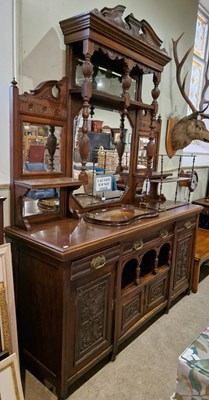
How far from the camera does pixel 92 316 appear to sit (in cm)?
168

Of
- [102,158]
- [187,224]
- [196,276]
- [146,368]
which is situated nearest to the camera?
[146,368]

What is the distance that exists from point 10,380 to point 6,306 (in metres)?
0.32

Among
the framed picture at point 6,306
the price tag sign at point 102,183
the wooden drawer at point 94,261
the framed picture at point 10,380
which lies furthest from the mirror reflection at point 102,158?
the framed picture at point 10,380

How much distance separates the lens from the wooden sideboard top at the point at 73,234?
1.44 meters

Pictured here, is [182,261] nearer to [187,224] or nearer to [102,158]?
[187,224]

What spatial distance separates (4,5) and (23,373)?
216 centimetres

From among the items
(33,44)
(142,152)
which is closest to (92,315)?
(142,152)

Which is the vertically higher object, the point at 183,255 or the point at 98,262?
the point at 98,262

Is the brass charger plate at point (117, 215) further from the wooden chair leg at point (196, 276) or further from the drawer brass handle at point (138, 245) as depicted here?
the wooden chair leg at point (196, 276)

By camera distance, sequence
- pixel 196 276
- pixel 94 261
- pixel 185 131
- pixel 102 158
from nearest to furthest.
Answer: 1. pixel 94 261
2. pixel 102 158
3. pixel 196 276
4. pixel 185 131

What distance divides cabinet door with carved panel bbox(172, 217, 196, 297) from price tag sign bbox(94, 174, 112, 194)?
2.31ft

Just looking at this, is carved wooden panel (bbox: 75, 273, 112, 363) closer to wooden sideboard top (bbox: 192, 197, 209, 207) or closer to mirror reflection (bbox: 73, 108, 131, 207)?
mirror reflection (bbox: 73, 108, 131, 207)

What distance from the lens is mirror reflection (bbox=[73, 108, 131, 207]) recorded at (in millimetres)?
2053

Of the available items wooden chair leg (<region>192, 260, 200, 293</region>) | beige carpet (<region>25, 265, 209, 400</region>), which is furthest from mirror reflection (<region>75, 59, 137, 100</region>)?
beige carpet (<region>25, 265, 209, 400</region>)
